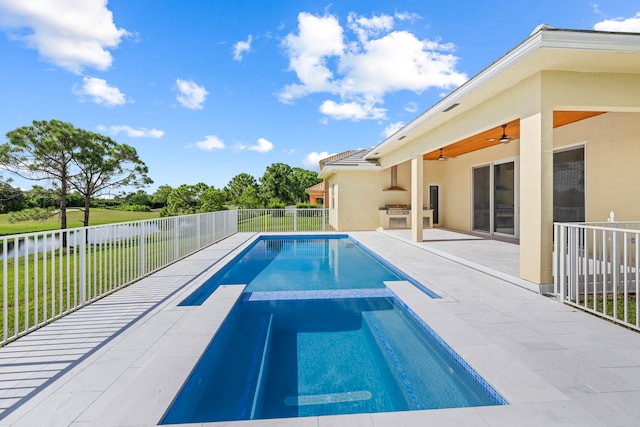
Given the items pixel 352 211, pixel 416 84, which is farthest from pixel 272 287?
pixel 416 84

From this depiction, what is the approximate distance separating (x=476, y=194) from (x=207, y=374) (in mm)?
12513

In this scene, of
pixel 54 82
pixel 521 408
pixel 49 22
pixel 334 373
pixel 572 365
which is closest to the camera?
pixel 521 408

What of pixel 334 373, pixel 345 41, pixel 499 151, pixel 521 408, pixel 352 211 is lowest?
pixel 334 373

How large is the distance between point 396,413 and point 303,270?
225 inches

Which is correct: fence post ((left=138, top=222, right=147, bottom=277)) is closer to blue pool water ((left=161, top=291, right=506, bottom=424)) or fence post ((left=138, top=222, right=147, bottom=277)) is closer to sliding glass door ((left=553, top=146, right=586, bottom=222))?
blue pool water ((left=161, top=291, right=506, bottom=424))

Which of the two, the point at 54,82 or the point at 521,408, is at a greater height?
the point at 54,82

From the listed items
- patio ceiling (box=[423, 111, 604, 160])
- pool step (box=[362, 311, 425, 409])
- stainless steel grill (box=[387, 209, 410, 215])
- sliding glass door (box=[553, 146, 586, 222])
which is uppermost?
patio ceiling (box=[423, 111, 604, 160])

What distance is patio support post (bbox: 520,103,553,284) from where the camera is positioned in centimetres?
482

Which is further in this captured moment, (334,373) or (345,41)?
(345,41)

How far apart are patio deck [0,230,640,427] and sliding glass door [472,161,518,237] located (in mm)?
6801

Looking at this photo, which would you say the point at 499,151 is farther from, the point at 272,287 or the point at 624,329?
the point at 272,287

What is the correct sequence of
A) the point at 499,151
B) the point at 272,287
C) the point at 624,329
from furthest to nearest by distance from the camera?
the point at 499,151, the point at 272,287, the point at 624,329

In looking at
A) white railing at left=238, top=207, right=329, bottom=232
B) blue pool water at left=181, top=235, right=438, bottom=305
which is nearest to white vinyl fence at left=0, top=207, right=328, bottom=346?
blue pool water at left=181, top=235, right=438, bottom=305

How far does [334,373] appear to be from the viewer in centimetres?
312
